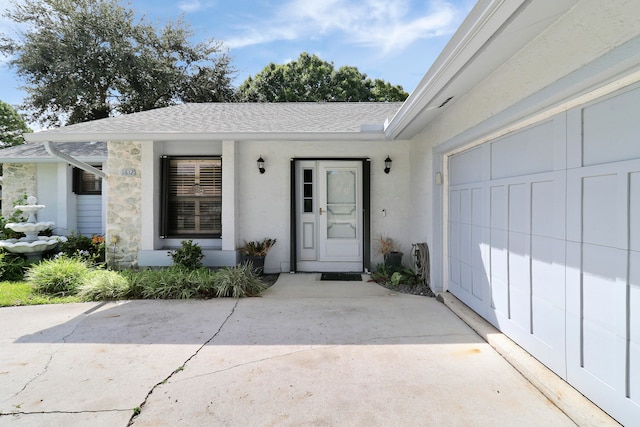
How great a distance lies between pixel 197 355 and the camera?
301 cm

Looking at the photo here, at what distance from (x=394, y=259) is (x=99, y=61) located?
15801mm

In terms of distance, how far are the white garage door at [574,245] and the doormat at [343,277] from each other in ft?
8.63

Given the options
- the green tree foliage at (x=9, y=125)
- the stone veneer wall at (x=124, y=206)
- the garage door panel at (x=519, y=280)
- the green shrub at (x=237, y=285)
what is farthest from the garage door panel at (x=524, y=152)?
the green tree foliage at (x=9, y=125)

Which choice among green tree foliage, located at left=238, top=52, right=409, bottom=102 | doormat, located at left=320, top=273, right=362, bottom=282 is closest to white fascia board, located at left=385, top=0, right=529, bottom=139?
doormat, located at left=320, top=273, right=362, bottom=282

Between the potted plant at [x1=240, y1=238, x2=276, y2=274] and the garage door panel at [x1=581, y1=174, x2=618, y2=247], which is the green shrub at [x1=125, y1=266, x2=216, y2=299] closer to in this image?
the potted plant at [x1=240, y1=238, x2=276, y2=274]

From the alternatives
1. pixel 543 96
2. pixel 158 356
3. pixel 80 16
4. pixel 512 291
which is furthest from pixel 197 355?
pixel 80 16

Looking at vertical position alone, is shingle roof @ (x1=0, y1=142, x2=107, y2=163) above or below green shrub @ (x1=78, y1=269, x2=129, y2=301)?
above

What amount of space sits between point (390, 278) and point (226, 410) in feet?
12.7

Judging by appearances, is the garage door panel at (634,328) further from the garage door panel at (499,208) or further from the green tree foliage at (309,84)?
the green tree foliage at (309,84)

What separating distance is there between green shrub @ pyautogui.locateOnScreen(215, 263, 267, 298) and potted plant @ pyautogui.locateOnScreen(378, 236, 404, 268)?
2262mm

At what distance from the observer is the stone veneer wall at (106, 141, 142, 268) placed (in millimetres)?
6055

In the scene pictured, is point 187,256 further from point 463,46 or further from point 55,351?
point 463,46

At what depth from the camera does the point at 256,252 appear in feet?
19.6

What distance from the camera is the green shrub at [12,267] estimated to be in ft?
19.3
